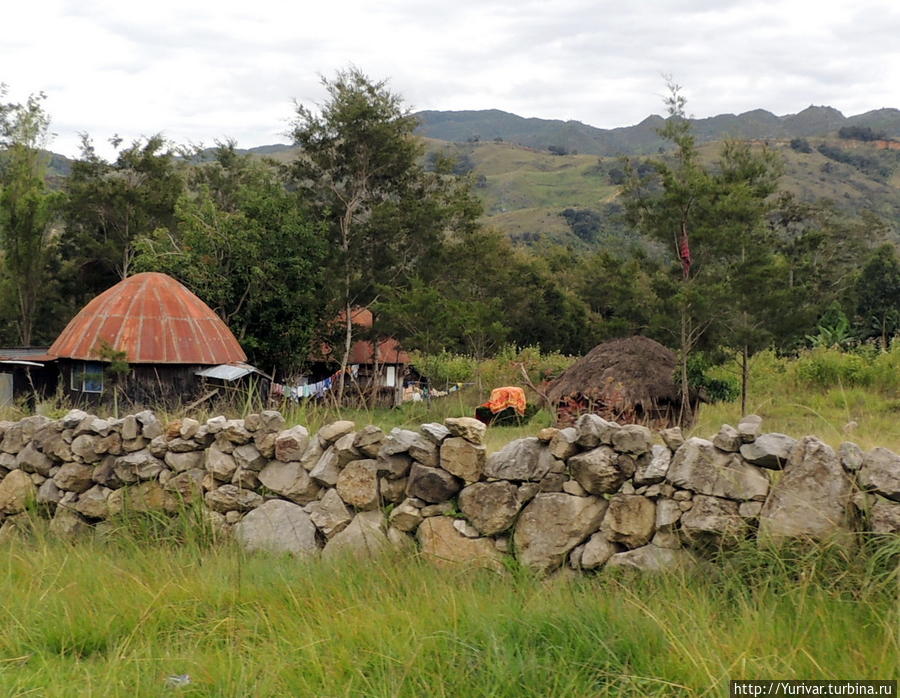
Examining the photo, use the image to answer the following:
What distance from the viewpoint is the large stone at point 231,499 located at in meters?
5.19

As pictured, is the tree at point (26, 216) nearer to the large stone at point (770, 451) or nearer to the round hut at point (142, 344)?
the round hut at point (142, 344)

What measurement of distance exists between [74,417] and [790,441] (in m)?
4.95

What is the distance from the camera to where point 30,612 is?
3.83m

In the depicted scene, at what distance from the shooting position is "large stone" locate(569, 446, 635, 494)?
4203 millimetres

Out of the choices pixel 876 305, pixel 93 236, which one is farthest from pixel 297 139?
pixel 876 305

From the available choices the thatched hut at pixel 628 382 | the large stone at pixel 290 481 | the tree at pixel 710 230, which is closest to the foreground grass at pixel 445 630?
the large stone at pixel 290 481

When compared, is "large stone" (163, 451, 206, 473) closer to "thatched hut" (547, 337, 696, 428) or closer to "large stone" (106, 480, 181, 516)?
"large stone" (106, 480, 181, 516)

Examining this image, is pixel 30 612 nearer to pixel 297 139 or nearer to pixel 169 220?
pixel 297 139

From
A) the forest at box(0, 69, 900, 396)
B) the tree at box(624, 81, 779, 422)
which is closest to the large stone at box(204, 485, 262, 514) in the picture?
the tree at box(624, 81, 779, 422)

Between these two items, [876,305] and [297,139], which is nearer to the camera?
[297,139]

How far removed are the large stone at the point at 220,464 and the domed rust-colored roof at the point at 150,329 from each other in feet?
47.6

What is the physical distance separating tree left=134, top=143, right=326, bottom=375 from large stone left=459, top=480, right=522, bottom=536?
21.1 m

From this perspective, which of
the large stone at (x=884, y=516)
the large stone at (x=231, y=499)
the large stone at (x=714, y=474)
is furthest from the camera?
the large stone at (x=231, y=499)

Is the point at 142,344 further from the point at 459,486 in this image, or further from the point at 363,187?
the point at 459,486
